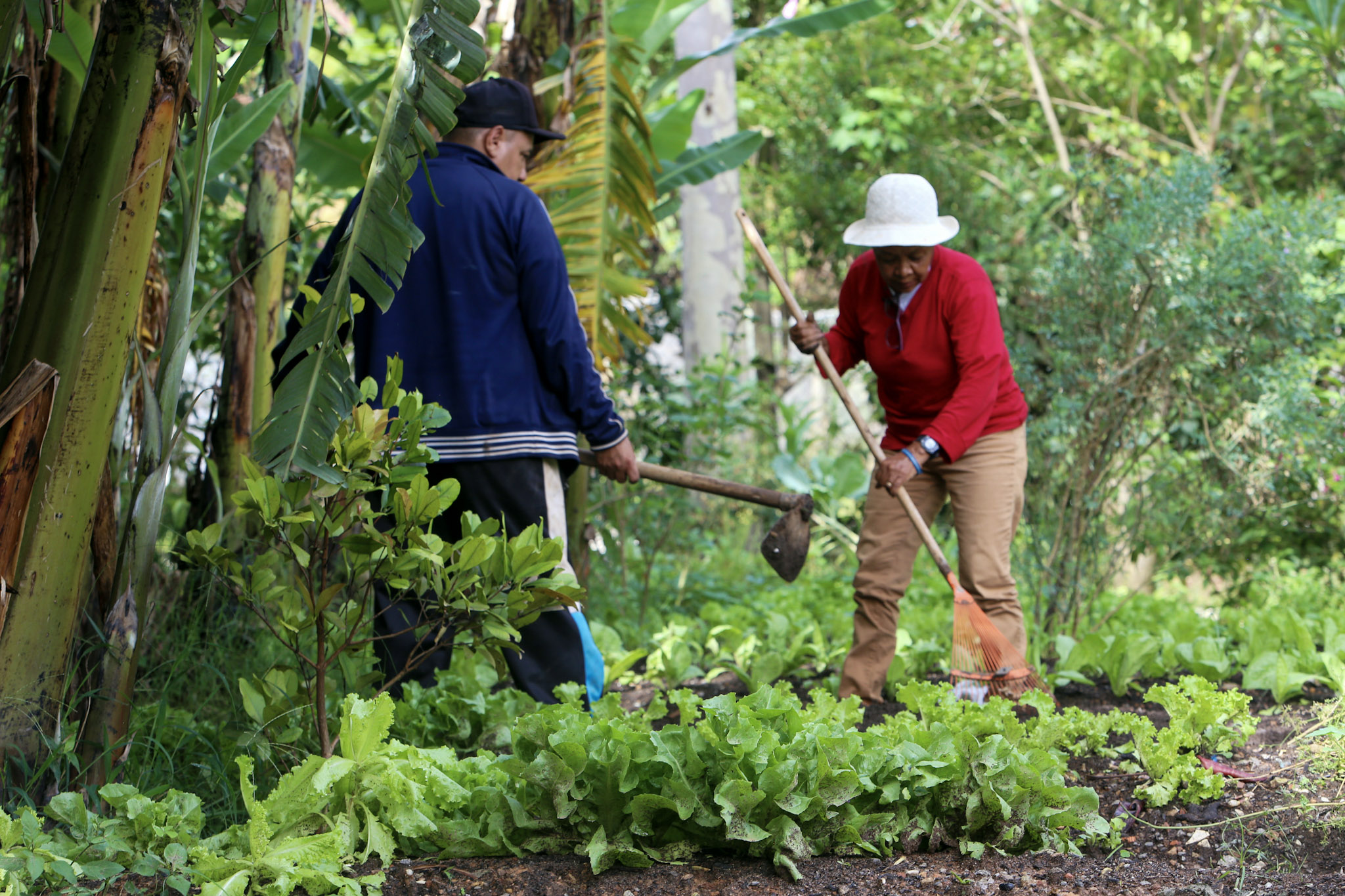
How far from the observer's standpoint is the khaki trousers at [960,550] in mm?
4297

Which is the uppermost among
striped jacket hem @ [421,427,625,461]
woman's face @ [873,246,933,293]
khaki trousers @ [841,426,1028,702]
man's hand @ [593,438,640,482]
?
woman's face @ [873,246,933,293]

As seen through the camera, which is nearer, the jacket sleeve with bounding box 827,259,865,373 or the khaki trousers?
the khaki trousers

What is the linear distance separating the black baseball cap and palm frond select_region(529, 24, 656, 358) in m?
1.15

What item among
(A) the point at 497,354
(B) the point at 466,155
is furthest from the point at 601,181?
(A) the point at 497,354

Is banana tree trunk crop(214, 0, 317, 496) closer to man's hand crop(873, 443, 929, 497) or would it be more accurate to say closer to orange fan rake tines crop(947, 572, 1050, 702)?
man's hand crop(873, 443, 929, 497)

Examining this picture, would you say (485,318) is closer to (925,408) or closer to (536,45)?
(925,408)

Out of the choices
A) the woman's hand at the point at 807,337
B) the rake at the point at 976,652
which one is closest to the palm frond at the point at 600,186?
the woman's hand at the point at 807,337

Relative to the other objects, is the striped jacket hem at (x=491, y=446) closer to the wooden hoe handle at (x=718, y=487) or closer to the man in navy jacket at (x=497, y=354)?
the man in navy jacket at (x=497, y=354)

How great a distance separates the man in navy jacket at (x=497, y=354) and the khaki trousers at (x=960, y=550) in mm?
1300

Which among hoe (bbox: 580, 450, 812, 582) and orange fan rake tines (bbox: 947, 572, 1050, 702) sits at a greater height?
hoe (bbox: 580, 450, 812, 582)

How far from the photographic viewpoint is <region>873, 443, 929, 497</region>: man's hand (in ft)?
13.5

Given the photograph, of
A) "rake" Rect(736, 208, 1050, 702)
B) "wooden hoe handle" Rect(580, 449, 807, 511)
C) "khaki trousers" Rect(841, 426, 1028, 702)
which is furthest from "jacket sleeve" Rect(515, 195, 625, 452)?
"khaki trousers" Rect(841, 426, 1028, 702)

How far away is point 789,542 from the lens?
4.08 metres

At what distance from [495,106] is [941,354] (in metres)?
1.87
